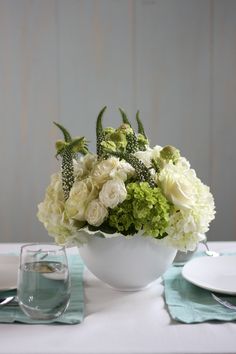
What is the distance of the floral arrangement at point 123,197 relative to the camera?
4.09 ft

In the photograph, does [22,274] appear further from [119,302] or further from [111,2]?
[111,2]

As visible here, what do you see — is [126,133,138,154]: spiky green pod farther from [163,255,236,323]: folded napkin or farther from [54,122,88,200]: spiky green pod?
[163,255,236,323]: folded napkin

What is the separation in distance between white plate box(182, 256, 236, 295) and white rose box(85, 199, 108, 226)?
25 cm

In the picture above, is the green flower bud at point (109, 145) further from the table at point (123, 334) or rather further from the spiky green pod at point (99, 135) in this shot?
the table at point (123, 334)

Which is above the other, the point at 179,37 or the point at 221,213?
the point at 179,37

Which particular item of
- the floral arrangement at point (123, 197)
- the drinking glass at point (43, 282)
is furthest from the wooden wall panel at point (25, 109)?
the drinking glass at point (43, 282)

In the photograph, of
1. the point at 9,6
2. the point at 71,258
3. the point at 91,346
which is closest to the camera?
the point at 91,346

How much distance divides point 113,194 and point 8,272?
33 centimetres

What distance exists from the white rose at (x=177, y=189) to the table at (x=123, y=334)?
0.72ft

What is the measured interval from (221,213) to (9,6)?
166cm

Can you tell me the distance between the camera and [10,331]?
1110mm

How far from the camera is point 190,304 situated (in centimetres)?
124

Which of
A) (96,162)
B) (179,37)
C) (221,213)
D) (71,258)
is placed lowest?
(221,213)

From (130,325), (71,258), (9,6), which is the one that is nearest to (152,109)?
(9,6)
